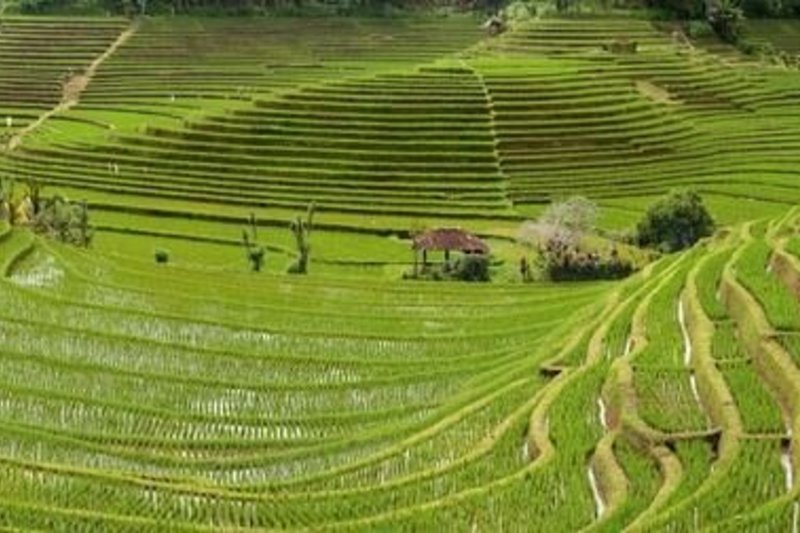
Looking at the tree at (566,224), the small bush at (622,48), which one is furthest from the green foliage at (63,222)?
the small bush at (622,48)

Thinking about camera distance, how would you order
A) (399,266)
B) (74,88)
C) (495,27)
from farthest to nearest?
(495,27) → (74,88) → (399,266)

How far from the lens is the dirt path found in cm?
6144

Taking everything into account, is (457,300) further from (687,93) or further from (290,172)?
(687,93)

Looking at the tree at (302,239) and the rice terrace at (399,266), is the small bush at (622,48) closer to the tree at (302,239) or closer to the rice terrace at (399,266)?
the rice terrace at (399,266)

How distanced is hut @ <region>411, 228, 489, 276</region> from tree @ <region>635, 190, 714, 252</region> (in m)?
5.55

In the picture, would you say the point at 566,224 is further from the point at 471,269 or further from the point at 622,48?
the point at 622,48

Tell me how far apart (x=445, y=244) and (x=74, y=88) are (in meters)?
34.2

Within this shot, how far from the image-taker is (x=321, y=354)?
87.4 feet

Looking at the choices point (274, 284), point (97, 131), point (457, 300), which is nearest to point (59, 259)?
point (274, 284)

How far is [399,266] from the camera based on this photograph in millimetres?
43375

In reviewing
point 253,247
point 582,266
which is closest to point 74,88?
point 253,247

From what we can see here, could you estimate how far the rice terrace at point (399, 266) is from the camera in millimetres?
17578

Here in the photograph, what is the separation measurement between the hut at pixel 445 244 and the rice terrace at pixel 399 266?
0.16m

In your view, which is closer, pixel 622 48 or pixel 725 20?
pixel 622 48
